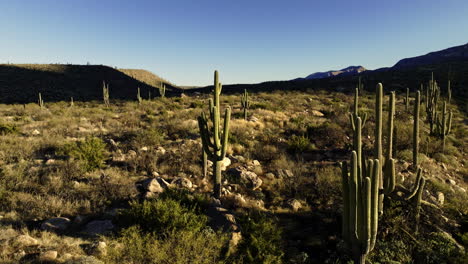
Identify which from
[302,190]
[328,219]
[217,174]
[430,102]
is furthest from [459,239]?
[430,102]

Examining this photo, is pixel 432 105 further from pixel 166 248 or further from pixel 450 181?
pixel 166 248

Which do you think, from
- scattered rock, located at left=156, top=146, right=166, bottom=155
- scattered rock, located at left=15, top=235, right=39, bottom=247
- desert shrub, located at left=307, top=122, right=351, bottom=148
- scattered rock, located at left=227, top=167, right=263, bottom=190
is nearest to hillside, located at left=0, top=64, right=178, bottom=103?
scattered rock, located at left=156, top=146, right=166, bottom=155

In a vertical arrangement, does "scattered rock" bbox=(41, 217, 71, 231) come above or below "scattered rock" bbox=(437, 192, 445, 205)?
above

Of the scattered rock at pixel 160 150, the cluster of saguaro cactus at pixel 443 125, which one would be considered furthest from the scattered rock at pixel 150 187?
the cluster of saguaro cactus at pixel 443 125

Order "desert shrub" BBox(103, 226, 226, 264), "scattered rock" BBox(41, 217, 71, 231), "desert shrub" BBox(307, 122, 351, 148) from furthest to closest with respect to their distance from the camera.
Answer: "desert shrub" BBox(307, 122, 351, 148) → "scattered rock" BBox(41, 217, 71, 231) → "desert shrub" BBox(103, 226, 226, 264)

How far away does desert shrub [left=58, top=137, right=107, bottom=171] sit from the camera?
6.81 metres

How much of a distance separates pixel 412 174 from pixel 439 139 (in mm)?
4201

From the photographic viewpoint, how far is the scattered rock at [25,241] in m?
3.78

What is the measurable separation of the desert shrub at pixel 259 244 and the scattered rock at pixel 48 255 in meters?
2.62

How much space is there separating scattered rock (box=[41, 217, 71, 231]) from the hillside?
35.0 meters

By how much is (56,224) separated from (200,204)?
2.61 meters

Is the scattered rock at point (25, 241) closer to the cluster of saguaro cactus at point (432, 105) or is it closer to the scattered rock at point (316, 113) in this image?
the cluster of saguaro cactus at point (432, 105)

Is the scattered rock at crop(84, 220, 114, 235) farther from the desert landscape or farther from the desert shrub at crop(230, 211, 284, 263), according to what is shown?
the desert shrub at crop(230, 211, 284, 263)

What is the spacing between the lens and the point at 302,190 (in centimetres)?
642
